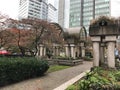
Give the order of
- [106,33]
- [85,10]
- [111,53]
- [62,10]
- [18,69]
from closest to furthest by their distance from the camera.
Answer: [18,69] < [106,33] < [111,53] < [85,10] < [62,10]

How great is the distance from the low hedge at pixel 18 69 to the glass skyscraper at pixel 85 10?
94.5 metres

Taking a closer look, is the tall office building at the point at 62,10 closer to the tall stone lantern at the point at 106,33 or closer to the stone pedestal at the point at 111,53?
the tall stone lantern at the point at 106,33

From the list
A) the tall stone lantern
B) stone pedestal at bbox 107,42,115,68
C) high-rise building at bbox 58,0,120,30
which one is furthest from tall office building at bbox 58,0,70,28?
stone pedestal at bbox 107,42,115,68

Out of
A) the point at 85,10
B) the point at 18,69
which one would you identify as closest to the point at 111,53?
the point at 18,69

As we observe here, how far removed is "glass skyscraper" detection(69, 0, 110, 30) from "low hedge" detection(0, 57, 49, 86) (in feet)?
310

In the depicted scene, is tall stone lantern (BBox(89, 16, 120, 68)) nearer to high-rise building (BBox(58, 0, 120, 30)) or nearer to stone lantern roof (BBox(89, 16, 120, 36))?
stone lantern roof (BBox(89, 16, 120, 36))

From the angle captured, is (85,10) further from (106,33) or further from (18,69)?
(18,69)

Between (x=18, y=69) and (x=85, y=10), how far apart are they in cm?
10554

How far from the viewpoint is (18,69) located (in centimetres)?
1073

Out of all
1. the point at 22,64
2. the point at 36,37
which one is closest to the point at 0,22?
the point at 36,37

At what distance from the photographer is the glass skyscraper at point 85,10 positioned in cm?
10662

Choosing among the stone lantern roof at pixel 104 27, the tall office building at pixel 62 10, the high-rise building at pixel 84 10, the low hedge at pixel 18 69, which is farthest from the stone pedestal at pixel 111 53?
the tall office building at pixel 62 10

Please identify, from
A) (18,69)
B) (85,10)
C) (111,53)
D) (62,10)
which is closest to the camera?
(18,69)

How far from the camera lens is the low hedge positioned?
383 inches
